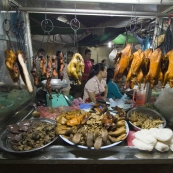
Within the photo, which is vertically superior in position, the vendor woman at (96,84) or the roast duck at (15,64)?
the roast duck at (15,64)

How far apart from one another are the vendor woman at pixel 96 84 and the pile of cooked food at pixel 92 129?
4.23ft

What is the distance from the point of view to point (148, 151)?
141 centimetres

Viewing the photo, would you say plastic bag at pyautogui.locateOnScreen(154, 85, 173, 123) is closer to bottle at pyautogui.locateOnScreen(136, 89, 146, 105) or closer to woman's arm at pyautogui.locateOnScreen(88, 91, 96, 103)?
bottle at pyautogui.locateOnScreen(136, 89, 146, 105)

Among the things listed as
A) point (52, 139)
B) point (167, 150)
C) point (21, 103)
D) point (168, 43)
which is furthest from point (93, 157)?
point (168, 43)

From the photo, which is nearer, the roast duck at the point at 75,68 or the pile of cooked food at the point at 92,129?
the pile of cooked food at the point at 92,129

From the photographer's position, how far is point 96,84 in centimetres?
311

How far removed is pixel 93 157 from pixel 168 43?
167cm

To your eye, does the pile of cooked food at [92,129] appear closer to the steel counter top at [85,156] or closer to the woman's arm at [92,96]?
the steel counter top at [85,156]

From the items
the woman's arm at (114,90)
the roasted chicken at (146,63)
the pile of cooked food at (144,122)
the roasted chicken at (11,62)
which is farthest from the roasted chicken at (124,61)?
the woman's arm at (114,90)

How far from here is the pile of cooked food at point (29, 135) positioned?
1.34 meters

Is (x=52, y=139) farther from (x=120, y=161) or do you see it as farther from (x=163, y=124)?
(x=163, y=124)

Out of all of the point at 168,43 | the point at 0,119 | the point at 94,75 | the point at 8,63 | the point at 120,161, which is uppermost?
the point at 168,43
